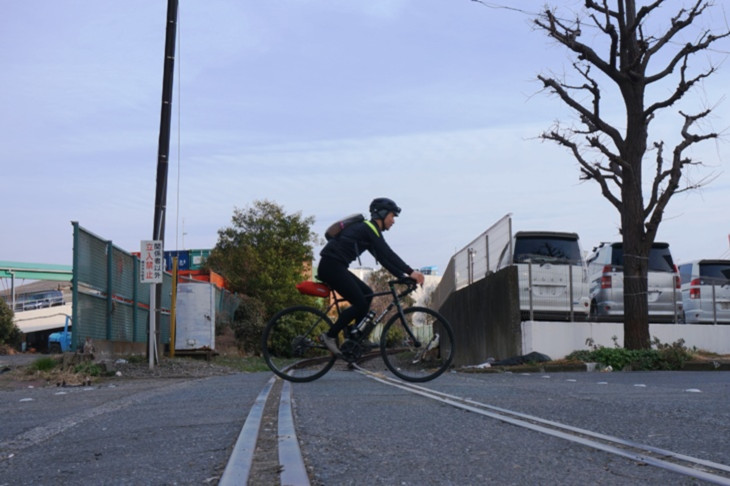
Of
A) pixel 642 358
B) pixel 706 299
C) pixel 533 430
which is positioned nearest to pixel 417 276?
pixel 533 430

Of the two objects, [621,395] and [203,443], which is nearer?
[203,443]

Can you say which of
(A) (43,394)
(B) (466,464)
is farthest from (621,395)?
→ (A) (43,394)

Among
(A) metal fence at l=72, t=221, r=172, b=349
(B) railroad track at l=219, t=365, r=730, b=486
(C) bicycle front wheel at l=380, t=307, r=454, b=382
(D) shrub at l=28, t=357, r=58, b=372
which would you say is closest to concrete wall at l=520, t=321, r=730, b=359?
(C) bicycle front wheel at l=380, t=307, r=454, b=382

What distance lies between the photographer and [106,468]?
380cm

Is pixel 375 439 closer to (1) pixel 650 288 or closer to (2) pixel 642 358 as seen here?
(2) pixel 642 358

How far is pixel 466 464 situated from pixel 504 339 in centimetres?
1468

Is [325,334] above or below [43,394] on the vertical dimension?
above

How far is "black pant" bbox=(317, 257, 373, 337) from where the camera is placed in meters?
8.88

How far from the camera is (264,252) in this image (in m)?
46.3

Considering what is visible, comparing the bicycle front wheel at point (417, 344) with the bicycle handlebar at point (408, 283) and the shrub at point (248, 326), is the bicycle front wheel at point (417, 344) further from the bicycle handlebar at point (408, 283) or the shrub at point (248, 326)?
the shrub at point (248, 326)

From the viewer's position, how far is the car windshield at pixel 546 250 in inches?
724

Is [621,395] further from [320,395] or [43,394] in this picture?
[43,394]

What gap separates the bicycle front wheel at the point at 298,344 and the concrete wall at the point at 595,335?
831 centimetres

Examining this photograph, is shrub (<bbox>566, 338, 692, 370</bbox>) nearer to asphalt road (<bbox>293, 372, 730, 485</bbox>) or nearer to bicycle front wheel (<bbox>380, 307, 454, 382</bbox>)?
bicycle front wheel (<bbox>380, 307, 454, 382</bbox>)
